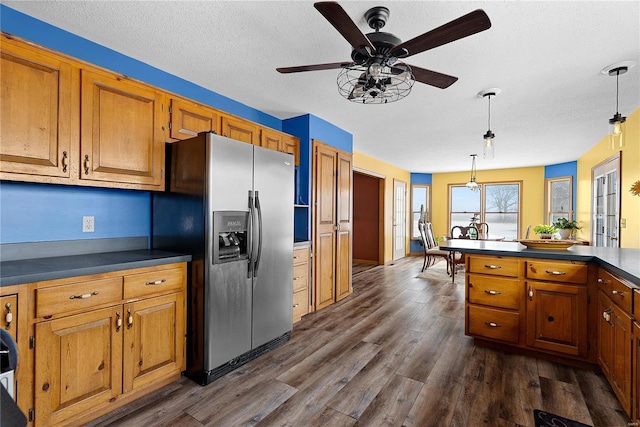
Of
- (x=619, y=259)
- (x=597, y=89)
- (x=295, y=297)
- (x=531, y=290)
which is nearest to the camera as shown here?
(x=619, y=259)

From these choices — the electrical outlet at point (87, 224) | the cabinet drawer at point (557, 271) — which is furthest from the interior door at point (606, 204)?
the electrical outlet at point (87, 224)

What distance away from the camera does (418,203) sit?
8.98m

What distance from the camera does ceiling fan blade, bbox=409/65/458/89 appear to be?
1898mm

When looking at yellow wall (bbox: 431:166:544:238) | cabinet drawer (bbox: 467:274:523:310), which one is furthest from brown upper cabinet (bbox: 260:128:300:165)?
yellow wall (bbox: 431:166:544:238)

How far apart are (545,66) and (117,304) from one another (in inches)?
143

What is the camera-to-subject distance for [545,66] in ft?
8.15

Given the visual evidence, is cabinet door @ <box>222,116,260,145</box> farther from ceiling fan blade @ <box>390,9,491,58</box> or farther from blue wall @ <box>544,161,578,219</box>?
blue wall @ <box>544,161,578,219</box>

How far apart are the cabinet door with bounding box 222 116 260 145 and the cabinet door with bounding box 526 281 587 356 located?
2.94 m

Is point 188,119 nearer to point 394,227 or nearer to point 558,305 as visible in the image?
point 558,305

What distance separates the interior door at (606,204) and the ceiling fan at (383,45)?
12.6 ft

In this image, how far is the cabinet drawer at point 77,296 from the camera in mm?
1567

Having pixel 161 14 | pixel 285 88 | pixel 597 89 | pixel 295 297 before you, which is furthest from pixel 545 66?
pixel 295 297

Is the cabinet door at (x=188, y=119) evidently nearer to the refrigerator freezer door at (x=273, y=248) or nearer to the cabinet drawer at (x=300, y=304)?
the refrigerator freezer door at (x=273, y=248)

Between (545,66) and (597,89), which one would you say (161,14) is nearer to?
(545,66)
